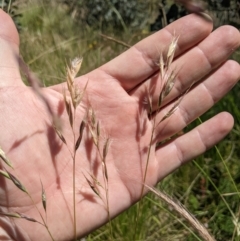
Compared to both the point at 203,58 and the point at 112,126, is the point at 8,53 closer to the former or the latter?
the point at 112,126

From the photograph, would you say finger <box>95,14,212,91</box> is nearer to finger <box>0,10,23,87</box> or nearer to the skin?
the skin

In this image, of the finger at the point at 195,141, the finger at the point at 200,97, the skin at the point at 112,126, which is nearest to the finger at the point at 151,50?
the skin at the point at 112,126

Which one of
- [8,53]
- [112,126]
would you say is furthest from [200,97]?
[8,53]

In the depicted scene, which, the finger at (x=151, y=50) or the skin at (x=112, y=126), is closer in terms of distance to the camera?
the skin at (x=112, y=126)

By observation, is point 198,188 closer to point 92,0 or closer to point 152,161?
point 152,161

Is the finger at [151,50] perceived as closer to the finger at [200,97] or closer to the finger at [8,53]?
the finger at [200,97]

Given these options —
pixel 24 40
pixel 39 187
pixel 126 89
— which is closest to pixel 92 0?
pixel 24 40
